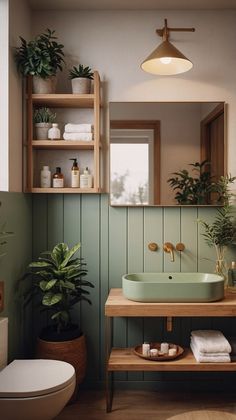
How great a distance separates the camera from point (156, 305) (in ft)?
8.50

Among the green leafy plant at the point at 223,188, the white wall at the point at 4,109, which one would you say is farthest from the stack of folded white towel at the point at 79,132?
the green leafy plant at the point at 223,188

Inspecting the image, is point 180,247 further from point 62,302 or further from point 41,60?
point 41,60

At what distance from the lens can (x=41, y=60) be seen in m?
2.76

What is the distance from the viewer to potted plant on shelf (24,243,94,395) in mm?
2688

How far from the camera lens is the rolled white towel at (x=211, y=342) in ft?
8.57

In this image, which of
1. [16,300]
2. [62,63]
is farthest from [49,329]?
[62,63]

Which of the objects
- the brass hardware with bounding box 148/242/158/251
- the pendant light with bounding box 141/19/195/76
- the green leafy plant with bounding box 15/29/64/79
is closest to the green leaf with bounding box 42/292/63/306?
the brass hardware with bounding box 148/242/158/251

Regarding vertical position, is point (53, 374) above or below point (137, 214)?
below

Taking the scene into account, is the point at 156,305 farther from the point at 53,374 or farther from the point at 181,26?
the point at 181,26

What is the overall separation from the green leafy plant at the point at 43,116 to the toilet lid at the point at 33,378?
5.33ft

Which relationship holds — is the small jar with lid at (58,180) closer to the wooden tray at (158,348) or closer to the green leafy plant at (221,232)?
the green leafy plant at (221,232)

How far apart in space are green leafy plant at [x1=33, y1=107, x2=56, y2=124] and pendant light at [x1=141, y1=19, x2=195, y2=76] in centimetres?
75

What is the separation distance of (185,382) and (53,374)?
1.29 metres

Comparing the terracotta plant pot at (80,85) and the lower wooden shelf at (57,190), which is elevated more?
the terracotta plant pot at (80,85)
